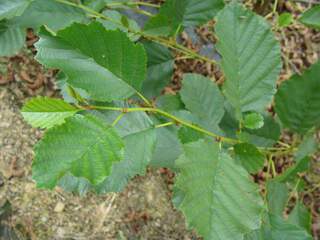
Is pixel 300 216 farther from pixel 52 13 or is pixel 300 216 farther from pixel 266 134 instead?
pixel 52 13

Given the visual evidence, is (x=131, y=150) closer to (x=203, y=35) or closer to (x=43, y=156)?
(x=43, y=156)

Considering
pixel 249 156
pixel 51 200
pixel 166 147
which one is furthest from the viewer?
pixel 51 200

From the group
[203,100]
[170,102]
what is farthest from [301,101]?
[170,102]

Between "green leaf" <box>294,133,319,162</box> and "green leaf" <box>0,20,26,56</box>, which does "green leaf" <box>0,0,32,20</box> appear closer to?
"green leaf" <box>0,20,26,56</box>

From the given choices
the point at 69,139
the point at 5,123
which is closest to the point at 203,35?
the point at 5,123

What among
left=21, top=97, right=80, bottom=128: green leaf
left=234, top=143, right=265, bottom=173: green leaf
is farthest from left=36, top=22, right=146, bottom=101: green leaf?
left=234, top=143, right=265, bottom=173: green leaf

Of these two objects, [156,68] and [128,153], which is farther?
[156,68]
